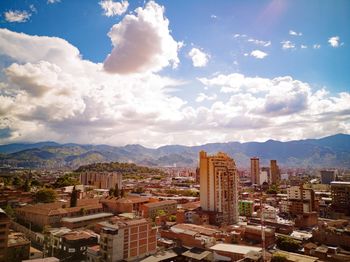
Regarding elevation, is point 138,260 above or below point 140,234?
below

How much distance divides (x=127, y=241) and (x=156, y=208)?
555 inches

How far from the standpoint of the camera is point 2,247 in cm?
1706

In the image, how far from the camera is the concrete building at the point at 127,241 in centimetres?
1756

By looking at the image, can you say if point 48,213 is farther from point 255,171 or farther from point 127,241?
point 255,171

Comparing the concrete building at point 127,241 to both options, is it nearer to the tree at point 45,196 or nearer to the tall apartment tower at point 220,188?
the tall apartment tower at point 220,188

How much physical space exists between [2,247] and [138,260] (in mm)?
8380

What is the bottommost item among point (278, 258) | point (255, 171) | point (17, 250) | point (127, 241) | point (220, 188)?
point (278, 258)

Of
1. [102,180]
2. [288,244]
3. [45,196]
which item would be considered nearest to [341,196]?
[288,244]

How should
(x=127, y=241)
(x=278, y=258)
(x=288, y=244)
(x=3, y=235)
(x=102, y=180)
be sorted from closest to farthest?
(x=3, y=235)
(x=278, y=258)
(x=127, y=241)
(x=288, y=244)
(x=102, y=180)

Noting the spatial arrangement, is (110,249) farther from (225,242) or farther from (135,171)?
(135,171)

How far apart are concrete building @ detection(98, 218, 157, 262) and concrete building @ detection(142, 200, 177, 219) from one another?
11.1 metres

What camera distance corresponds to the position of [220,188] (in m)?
30.8

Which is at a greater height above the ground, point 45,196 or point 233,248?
point 45,196

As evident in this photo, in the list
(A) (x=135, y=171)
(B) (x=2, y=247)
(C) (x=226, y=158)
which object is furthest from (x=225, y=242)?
(A) (x=135, y=171)
